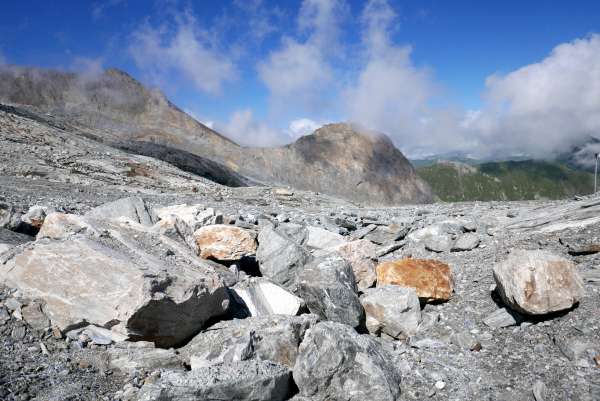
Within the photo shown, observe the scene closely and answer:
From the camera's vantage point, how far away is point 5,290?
5.98 meters

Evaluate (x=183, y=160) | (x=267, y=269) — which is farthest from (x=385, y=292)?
(x=183, y=160)

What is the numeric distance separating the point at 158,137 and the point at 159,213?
2348 inches

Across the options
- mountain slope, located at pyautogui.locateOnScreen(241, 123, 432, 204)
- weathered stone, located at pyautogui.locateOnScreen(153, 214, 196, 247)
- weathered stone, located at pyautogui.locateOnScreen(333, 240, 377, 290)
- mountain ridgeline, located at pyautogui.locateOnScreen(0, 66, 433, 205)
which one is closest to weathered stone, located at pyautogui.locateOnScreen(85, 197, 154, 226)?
weathered stone, located at pyautogui.locateOnScreen(153, 214, 196, 247)

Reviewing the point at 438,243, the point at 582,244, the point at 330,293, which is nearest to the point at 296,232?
the point at 438,243

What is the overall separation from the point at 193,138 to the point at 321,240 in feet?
219

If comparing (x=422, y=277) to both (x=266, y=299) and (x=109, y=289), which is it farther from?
Result: (x=109, y=289)

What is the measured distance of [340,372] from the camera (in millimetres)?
5668

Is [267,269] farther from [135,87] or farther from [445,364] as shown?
[135,87]

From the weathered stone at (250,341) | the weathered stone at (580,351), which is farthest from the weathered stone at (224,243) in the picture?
the weathered stone at (580,351)

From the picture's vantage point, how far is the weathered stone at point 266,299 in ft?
25.6

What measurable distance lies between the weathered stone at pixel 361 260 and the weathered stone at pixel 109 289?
390 cm

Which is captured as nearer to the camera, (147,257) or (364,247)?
(147,257)

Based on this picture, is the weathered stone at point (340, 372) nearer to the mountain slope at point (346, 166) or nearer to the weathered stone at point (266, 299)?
the weathered stone at point (266, 299)

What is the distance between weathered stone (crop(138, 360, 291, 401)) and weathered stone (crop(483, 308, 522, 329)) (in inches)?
162
